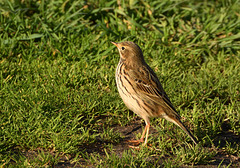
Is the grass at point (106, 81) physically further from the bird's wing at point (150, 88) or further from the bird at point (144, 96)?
the bird's wing at point (150, 88)

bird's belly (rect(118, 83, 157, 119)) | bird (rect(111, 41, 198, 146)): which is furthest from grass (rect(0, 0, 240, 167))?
bird's belly (rect(118, 83, 157, 119))

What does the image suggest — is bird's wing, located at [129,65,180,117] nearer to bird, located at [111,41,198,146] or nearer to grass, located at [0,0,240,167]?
bird, located at [111,41,198,146]

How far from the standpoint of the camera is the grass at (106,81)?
17.8ft

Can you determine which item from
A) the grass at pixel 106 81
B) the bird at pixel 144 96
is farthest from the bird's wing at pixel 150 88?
the grass at pixel 106 81

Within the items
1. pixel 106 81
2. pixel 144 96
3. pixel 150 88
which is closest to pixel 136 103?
pixel 144 96

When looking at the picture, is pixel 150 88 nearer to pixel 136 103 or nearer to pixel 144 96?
pixel 144 96

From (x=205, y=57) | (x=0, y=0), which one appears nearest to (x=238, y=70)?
(x=205, y=57)

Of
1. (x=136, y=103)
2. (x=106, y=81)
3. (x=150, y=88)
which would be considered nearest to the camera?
(x=136, y=103)

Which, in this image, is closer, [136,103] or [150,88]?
[136,103]

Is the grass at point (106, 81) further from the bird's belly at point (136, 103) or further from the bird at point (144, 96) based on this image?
the bird's belly at point (136, 103)

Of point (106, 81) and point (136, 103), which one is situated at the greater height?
point (106, 81)

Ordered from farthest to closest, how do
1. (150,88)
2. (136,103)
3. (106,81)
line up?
(106,81) < (150,88) < (136,103)

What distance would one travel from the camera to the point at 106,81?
7.05m

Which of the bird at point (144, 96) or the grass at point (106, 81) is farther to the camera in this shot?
the bird at point (144, 96)
